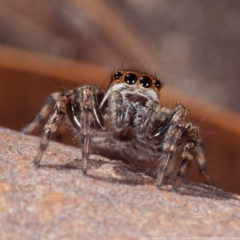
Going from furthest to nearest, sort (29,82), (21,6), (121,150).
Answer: (21,6) < (29,82) < (121,150)

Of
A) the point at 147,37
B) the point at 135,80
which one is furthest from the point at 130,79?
the point at 147,37

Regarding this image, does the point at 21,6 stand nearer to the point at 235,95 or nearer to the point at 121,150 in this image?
the point at 235,95

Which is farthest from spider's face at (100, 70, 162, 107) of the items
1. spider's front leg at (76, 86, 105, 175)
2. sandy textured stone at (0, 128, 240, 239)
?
sandy textured stone at (0, 128, 240, 239)

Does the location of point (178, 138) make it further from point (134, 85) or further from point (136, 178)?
point (134, 85)

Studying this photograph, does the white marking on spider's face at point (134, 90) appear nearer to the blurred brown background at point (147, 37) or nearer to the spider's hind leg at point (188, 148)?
the spider's hind leg at point (188, 148)

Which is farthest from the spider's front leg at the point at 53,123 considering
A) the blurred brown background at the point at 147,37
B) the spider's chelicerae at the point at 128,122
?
the blurred brown background at the point at 147,37

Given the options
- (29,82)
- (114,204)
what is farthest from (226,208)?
(29,82)

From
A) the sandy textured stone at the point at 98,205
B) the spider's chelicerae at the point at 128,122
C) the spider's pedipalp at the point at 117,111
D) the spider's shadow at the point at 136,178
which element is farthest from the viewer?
the spider's pedipalp at the point at 117,111
